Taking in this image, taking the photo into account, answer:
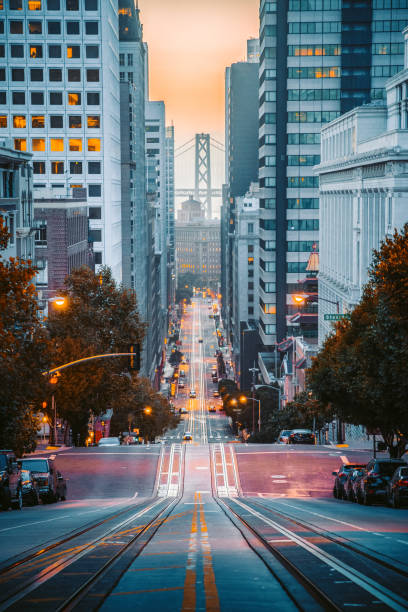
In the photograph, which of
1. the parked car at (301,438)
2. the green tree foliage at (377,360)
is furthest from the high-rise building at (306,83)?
the green tree foliage at (377,360)

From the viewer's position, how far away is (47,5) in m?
100

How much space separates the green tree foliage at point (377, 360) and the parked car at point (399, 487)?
→ 407 cm

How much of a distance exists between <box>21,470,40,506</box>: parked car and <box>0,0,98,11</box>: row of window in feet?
257

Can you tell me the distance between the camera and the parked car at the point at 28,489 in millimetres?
32750

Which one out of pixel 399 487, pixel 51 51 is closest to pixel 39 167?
pixel 51 51

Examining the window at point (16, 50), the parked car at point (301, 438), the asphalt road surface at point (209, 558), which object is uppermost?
the window at point (16, 50)

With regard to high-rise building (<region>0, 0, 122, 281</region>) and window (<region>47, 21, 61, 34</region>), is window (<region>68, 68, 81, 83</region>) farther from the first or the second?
window (<region>47, 21, 61, 34</region>)

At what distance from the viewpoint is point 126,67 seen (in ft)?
536

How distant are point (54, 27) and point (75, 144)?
13.2 metres

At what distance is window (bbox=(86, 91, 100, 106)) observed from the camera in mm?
A: 102562

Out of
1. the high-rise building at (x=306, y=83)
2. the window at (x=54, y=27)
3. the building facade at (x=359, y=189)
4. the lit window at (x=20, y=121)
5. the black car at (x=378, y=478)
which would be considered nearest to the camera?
the black car at (x=378, y=478)

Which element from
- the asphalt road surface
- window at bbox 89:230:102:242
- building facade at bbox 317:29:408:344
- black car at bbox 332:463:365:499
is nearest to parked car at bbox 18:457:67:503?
the asphalt road surface

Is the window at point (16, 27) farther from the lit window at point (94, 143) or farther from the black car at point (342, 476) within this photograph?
the black car at point (342, 476)

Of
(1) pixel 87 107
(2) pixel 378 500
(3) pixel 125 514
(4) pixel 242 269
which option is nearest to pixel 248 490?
(2) pixel 378 500
